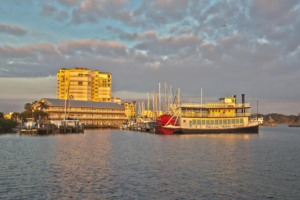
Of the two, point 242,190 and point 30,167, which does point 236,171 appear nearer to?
point 242,190

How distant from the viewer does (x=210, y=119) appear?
84250 mm

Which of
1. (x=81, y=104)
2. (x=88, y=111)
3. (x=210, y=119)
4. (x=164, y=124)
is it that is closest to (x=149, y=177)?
(x=210, y=119)

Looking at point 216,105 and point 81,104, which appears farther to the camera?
point 81,104

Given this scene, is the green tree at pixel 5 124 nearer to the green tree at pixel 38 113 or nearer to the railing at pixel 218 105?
the green tree at pixel 38 113

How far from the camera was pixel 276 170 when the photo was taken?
3055cm

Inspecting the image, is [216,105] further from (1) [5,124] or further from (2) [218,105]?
(1) [5,124]

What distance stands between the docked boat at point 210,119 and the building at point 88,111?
6343cm

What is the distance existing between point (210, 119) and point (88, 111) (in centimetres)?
7591

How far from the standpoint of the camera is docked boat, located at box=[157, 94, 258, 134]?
83.0 metres

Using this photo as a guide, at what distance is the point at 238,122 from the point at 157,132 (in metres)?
26.8

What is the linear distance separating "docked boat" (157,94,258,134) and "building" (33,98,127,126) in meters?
63.4

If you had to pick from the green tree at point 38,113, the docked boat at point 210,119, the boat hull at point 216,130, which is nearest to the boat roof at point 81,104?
the green tree at point 38,113

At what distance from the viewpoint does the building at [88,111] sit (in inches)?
5212

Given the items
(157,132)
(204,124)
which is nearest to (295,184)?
(204,124)
